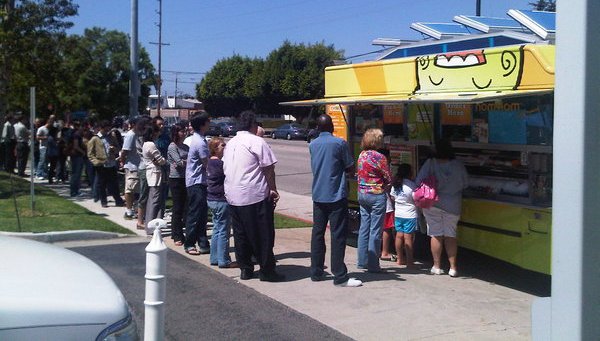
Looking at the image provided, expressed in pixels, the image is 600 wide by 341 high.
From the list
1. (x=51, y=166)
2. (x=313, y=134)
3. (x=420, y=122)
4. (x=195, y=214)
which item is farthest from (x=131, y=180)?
(x=51, y=166)

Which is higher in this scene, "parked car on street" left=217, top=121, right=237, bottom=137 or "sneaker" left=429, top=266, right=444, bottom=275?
→ "parked car on street" left=217, top=121, right=237, bottom=137

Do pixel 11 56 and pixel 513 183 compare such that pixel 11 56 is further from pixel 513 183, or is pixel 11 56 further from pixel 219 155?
pixel 513 183

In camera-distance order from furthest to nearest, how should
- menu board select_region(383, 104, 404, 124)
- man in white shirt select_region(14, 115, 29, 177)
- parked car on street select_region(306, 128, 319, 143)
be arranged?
1. man in white shirt select_region(14, 115, 29, 177)
2. menu board select_region(383, 104, 404, 124)
3. parked car on street select_region(306, 128, 319, 143)

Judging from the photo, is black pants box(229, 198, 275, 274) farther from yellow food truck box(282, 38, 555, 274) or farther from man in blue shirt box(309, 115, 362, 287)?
yellow food truck box(282, 38, 555, 274)

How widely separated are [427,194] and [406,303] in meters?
1.48

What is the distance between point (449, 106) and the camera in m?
9.09

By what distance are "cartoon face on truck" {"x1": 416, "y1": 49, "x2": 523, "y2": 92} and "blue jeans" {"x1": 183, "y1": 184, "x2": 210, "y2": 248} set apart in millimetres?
3027

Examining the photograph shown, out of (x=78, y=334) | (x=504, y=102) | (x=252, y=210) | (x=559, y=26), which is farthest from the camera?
(x=504, y=102)

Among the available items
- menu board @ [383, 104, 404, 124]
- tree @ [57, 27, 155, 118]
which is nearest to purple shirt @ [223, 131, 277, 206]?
menu board @ [383, 104, 404, 124]

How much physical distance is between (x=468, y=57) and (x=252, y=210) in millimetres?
2881

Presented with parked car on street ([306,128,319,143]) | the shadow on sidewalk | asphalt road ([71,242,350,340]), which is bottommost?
asphalt road ([71,242,350,340])

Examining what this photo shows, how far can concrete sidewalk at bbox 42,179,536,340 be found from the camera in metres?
6.14

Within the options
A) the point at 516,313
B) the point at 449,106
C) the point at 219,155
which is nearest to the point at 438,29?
the point at 449,106

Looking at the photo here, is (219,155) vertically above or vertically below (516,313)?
above
